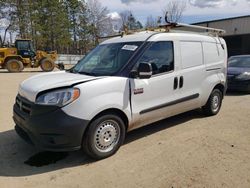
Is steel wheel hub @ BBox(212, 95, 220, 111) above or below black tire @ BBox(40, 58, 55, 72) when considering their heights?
below

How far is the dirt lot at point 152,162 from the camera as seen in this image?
3.77 m

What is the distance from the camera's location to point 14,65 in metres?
21.4

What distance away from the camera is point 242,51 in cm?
3222

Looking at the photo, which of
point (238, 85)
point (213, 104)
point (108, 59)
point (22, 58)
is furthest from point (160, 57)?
point (22, 58)

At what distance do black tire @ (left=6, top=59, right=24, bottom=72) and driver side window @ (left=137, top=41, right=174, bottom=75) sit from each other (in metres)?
18.1

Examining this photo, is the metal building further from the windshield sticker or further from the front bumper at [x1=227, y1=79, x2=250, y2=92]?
the windshield sticker

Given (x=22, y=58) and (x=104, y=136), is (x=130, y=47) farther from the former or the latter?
(x=22, y=58)

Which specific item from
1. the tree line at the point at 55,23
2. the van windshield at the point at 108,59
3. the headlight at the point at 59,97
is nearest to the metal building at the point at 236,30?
the tree line at the point at 55,23

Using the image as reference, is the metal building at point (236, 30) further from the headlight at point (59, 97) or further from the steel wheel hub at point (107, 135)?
the headlight at point (59, 97)

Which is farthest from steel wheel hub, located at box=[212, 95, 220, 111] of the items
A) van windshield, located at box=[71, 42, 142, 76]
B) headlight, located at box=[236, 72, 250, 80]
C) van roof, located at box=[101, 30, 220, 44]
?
headlight, located at box=[236, 72, 250, 80]

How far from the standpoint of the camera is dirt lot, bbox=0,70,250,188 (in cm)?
377

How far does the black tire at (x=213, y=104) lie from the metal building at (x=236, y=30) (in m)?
23.6

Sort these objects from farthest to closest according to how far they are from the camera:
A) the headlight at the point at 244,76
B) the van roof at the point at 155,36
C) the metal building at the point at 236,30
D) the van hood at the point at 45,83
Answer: the metal building at the point at 236,30 → the headlight at the point at 244,76 → the van roof at the point at 155,36 → the van hood at the point at 45,83

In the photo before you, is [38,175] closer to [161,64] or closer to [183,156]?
[183,156]
